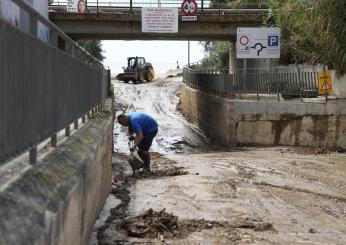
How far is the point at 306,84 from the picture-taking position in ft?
74.2

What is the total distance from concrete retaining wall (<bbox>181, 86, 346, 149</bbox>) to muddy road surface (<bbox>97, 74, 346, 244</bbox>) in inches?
65.4

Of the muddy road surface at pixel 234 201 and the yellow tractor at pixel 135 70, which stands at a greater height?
the yellow tractor at pixel 135 70

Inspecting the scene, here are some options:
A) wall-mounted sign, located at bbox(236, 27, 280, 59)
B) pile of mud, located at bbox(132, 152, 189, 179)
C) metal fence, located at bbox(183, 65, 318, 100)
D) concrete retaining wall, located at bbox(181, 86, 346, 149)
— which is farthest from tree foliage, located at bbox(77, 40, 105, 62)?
pile of mud, located at bbox(132, 152, 189, 179)

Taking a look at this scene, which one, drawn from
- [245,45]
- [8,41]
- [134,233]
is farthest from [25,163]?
[245,45]

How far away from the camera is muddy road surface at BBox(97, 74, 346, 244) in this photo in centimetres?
715

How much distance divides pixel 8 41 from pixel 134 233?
13.4ft

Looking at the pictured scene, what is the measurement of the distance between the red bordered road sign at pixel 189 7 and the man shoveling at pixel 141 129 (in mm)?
19124

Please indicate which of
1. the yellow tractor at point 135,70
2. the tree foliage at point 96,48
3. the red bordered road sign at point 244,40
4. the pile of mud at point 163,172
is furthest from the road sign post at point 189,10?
the tree foliage at point 96,48

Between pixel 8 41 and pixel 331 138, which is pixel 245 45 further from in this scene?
pixel 8 41

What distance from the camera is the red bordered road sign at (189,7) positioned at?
102ft

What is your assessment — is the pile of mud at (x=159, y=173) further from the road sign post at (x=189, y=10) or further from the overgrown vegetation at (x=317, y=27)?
the road sign post at (x=189, y=10)

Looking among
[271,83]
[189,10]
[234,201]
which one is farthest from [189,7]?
[234,201]

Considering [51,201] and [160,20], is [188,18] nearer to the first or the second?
[160,20]

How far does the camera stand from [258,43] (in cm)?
2566
